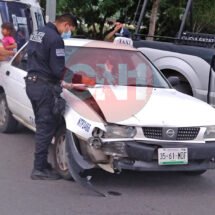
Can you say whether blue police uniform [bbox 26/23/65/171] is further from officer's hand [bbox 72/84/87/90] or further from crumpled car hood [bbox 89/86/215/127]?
crumpled car hood [bbox 89/86/215/127]

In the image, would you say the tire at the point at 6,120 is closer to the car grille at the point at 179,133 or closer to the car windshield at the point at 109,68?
the car windshield at the point at 109,68

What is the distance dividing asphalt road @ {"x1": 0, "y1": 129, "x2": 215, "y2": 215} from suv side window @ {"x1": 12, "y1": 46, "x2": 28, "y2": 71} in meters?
1.31

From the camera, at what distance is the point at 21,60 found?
729 centimetres

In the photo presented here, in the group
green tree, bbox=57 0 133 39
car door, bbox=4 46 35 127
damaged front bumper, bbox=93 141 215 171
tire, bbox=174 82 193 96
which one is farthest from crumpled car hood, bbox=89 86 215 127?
green tree, bbox=57 0 133 39

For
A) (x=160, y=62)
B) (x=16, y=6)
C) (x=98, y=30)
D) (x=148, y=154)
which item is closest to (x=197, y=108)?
(x=148, y=154)

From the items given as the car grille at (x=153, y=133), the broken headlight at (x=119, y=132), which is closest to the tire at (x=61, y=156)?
the broken headlight at (x=119, y=132)

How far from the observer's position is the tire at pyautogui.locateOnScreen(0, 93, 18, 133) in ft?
25.5

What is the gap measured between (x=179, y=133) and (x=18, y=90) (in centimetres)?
246

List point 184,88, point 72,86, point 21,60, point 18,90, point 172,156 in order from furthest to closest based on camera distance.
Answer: point 184,88 < point 21,60 < point 18,90 < point 72,86 < point 172,156

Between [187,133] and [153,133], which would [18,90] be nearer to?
[153,133]

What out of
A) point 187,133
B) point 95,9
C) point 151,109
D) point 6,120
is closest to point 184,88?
point 6,120

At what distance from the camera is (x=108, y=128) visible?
17.4 feet

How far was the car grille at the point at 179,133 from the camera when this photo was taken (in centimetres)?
536

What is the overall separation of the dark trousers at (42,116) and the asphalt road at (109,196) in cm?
30
